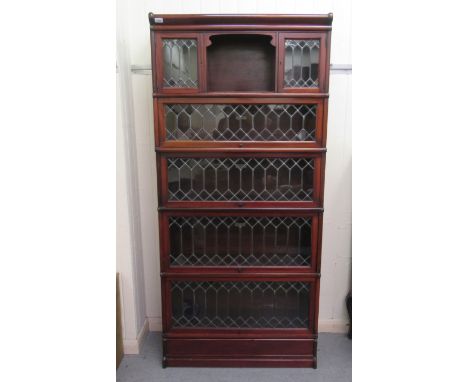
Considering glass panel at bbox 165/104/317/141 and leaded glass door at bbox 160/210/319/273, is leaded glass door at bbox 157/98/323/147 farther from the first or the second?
leaded glass door at bbox 160/210/319/273

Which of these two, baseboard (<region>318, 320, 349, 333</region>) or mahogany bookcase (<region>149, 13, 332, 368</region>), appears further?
baseboard (<region>318, 320, 349, 333</region>)

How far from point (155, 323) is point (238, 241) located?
0.90m

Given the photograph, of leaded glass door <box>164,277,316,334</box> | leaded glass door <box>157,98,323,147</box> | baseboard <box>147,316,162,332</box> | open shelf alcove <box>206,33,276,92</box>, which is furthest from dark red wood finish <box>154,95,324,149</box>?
baseboard <box>147,316,162,332</box>

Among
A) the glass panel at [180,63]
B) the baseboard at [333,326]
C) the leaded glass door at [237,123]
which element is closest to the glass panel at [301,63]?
the leaded glass door at [237,123]

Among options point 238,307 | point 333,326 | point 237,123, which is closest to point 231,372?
point 238,307

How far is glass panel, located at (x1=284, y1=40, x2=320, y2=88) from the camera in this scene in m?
1.55

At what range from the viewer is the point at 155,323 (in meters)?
2.14

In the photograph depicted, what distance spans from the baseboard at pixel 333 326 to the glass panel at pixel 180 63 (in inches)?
66.7

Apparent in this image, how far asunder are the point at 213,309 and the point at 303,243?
0.63m

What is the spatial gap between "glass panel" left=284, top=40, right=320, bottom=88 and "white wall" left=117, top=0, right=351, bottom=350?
34 cm

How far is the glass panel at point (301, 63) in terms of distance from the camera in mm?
1551

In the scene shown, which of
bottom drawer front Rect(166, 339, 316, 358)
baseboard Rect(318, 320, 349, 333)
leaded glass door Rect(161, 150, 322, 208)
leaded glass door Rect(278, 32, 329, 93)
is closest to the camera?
leaded glass door Rect(278, 32, 329, 93)

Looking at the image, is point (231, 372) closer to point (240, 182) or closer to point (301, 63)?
point (240, 182)

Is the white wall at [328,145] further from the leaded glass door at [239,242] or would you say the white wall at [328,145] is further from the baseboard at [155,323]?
the leaded glass door at [239,242]
